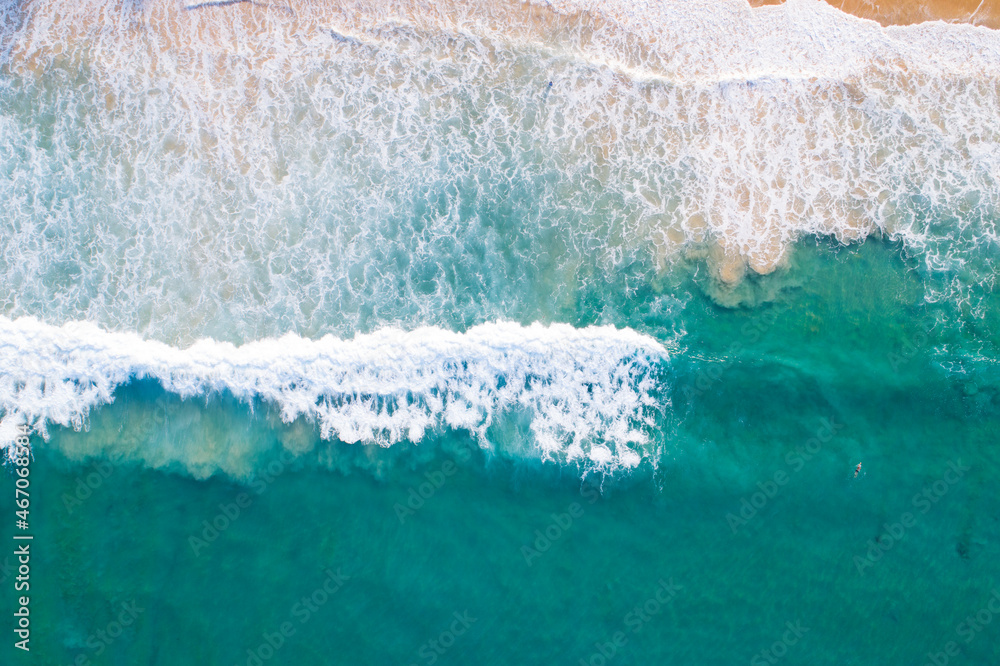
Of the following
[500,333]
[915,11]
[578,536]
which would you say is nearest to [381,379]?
[500,333]

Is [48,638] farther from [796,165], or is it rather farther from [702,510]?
[796,165]

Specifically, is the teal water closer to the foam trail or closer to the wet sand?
the foam trail

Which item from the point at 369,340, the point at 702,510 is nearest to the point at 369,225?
the point at 369,340

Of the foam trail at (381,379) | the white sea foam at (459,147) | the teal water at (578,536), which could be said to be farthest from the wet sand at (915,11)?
the foam trail at (381,379)

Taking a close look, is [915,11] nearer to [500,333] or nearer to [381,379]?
[500,333]

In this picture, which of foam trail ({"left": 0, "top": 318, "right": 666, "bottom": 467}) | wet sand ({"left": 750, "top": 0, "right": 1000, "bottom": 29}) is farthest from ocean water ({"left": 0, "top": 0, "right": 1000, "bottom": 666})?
wet sand ({"left": 750, "top": 0, "right": 1000, "bottom": 29})

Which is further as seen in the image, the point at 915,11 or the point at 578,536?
the point at 915,11
